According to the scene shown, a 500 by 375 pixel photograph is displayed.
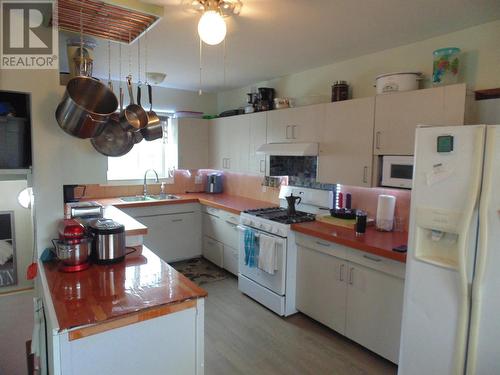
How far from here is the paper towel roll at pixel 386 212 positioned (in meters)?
2.73

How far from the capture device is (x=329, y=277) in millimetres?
2707

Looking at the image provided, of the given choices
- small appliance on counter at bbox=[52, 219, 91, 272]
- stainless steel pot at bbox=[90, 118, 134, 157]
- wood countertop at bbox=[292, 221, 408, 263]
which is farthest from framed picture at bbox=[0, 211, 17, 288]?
wood countertop at bbox=[292, 221, 408, 263]

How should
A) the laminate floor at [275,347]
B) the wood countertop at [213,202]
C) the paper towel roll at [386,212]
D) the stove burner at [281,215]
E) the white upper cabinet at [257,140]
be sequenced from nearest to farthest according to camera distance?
1. the laminate floor at [275,347]
2. the paper towel roll at [386,212]
3. the stove burner at [281,215]
4. the white upper cabinet at [257,140]
5. the wood countertop at [213,202]

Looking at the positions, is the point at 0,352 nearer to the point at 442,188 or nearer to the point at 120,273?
the point at 120,273

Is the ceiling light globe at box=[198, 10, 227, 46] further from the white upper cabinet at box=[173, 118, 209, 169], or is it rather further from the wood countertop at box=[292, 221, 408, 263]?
the white upper cabinet at box=[173, 118, 209, 169]

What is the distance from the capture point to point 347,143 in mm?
2834

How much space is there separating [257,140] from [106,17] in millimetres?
2209

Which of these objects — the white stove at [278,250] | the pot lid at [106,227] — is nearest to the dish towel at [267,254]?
the white stove at [278,250]

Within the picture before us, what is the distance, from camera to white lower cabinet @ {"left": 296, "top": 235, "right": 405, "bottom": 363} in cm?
228

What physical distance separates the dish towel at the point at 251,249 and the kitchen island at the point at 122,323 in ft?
4.82

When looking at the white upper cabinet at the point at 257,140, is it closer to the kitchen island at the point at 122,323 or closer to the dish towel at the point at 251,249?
the dish towel at the point at 251,249

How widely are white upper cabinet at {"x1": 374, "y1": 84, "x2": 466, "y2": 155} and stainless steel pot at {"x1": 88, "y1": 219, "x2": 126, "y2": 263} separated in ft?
6.57

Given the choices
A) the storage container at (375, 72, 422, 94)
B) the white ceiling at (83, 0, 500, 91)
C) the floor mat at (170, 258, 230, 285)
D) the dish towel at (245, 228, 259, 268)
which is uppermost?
the white ceiling at (83, 0, 500, 91)

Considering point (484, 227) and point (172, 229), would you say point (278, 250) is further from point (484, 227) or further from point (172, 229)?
point (172, 229)
